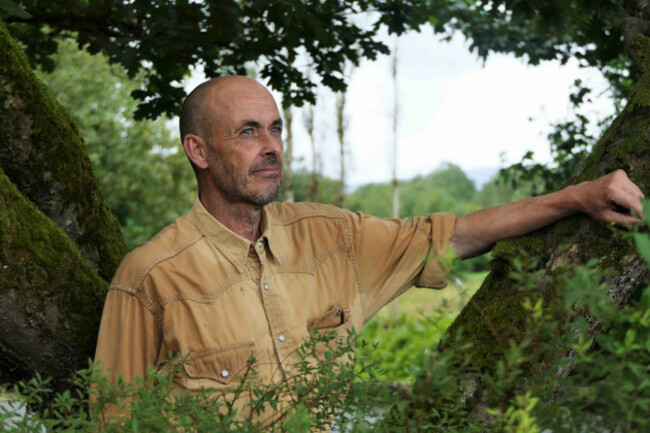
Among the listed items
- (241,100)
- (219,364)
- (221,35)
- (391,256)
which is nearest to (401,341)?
(221,35)

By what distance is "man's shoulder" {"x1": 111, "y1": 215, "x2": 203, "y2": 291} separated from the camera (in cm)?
286

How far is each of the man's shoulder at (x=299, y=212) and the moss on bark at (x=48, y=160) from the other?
781mm

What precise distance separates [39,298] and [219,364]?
69 centimetres

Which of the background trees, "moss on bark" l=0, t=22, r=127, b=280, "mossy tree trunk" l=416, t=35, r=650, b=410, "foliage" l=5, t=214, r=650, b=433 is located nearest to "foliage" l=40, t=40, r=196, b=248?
the background trees

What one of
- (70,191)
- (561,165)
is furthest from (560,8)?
(70,191)

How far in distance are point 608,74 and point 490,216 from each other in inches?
137

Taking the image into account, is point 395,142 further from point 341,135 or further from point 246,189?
point 246,189

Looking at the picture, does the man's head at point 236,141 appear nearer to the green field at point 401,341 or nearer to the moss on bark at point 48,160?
the moss on bark at point 48,160

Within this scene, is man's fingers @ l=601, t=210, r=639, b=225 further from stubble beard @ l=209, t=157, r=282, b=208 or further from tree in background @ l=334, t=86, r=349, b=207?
tree in background @ l=334, t=86, r=349, b=207

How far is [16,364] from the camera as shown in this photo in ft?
9.06

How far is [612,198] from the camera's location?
2.32 meters

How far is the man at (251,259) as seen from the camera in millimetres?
2826

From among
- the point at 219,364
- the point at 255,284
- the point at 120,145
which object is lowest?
the point at 219,364

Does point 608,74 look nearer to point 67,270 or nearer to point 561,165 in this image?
point 561,165
